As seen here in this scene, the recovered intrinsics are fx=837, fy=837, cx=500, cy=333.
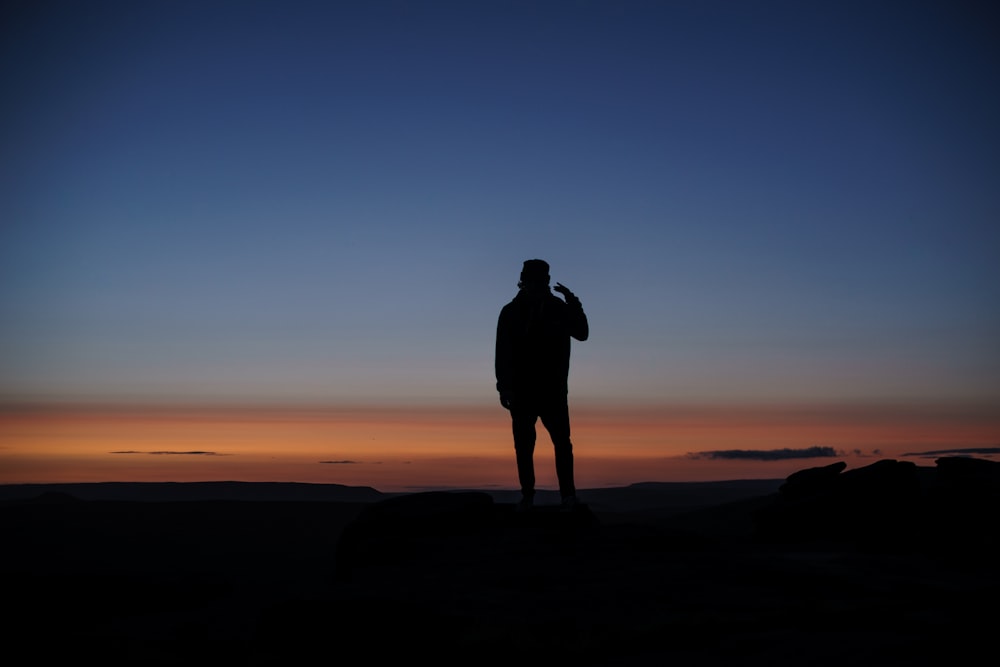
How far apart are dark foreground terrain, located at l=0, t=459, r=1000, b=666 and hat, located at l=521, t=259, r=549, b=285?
3.02 metres

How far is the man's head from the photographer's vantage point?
11125mm

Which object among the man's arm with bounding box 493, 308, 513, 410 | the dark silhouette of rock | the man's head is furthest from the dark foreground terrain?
the man's head

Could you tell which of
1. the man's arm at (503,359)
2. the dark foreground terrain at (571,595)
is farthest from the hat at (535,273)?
the dark foreground terrain at (571,595)

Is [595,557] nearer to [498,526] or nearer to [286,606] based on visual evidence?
[498,526]

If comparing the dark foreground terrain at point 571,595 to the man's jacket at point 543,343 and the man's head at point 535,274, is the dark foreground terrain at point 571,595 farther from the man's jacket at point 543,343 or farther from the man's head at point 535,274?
the man's head at point 535,274

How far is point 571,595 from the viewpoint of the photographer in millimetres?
6961

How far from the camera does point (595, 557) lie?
862cm

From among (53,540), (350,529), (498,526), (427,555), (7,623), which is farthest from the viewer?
(53,540)

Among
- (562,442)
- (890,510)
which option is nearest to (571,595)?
(562,442)

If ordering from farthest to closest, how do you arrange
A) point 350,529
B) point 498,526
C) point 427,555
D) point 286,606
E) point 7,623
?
point 350,529, point 498,526, point 427,555, point 7,623, point 286,606

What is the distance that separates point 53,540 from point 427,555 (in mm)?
33051

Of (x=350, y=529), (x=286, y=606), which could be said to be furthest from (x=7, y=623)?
(x=350, y=529)

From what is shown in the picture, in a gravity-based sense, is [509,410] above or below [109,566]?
above

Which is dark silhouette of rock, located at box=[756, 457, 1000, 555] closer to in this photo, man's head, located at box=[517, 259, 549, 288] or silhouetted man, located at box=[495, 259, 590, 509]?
silhouetted man, located at box=[495, 259, 590, 509]
